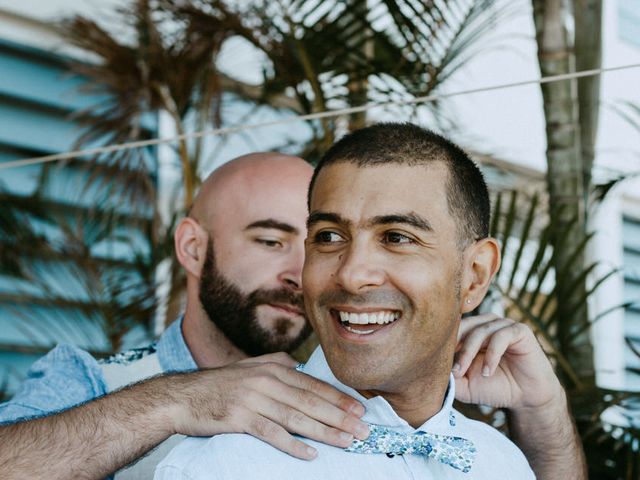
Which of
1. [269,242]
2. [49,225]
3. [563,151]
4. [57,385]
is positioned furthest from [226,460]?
[49,225]

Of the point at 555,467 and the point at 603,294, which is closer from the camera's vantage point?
the point at 555,467

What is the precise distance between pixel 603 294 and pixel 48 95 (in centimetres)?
394

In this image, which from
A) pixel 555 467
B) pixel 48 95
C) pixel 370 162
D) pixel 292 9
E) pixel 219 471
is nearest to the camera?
pixel 219 471

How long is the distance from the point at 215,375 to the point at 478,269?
596mm

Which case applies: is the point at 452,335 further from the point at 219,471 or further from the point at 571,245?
the point at 571,245

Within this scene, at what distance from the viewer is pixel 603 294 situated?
664cm

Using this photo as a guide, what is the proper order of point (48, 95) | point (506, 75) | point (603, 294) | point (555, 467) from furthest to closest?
point (603, 294), point (506, 75), point (48, 95), point (555, 467)

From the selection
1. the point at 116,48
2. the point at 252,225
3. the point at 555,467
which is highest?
the point at 116,48

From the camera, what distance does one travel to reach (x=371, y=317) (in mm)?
1785

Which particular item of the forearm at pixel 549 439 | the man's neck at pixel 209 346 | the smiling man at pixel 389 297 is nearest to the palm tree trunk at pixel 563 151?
the forearm at pixel 549 439

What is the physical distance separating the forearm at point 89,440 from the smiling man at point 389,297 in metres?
0.26

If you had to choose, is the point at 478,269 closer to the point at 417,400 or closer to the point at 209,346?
the point at 417,400

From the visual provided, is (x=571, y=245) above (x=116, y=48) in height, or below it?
below

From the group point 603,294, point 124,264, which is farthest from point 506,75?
point 124,264
